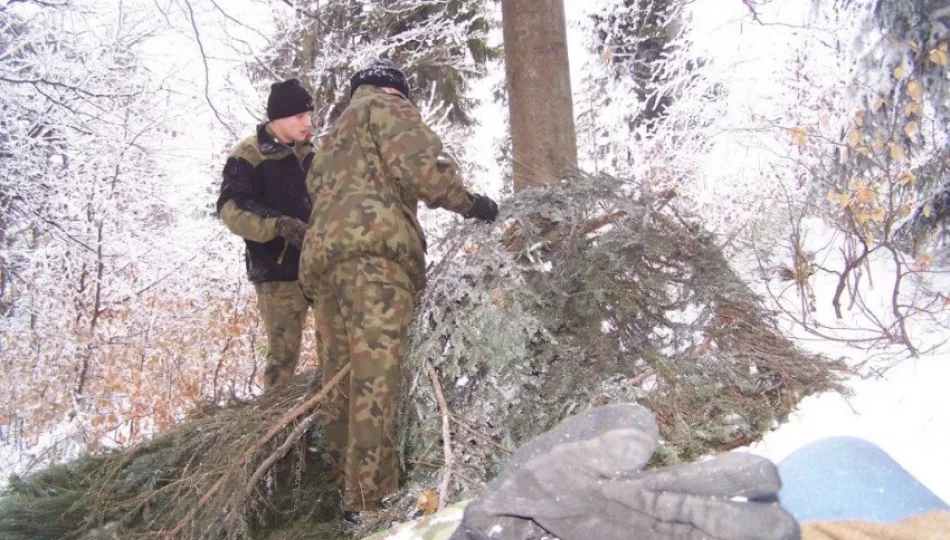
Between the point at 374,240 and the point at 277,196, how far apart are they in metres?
1.37

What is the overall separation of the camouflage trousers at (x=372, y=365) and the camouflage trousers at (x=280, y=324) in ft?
3.54

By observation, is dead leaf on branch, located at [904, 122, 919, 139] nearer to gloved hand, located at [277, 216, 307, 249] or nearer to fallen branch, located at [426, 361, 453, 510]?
fallen branch, located at [426, 361, 453, 510]

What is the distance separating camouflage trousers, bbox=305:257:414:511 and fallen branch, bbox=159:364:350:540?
91 millimetres

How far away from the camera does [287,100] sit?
13.0 feet

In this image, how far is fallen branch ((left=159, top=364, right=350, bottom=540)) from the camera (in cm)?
280

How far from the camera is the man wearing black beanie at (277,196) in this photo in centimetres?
398

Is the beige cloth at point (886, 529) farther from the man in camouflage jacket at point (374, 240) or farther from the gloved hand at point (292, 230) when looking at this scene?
the gloved hand at point (292, 230)

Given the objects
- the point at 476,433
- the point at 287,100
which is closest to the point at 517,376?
the point at 476,433

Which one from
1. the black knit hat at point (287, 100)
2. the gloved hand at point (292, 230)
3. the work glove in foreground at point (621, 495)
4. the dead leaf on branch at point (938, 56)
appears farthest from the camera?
the dead leaf on branch at point (938, 56)

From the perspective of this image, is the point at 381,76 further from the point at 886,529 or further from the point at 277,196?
the point at 886,529

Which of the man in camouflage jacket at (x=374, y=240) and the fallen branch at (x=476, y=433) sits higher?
the man in camouflage jacket at (x=374, y=240)

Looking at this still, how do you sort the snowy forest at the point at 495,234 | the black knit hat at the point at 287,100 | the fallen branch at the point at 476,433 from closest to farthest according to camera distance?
the fallen branch at the point at 476,433 < the snowy forest at the point at 495,234 < the black knit hat at the point at 287,100

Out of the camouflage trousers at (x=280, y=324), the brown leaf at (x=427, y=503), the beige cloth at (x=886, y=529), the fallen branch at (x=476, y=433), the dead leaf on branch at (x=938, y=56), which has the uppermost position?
the dead leaf on branch at (x=938, y=56)

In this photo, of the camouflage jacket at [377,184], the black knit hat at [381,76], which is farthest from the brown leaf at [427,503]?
the black knit hat at [381,76]
